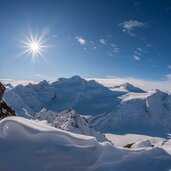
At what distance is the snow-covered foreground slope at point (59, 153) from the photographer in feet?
16.7

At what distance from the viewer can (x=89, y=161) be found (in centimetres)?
525

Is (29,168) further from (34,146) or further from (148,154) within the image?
(148,154)

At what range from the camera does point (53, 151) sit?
206 inches

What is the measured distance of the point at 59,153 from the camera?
522 cm

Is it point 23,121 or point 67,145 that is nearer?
point 67,145

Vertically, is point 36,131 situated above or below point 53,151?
above

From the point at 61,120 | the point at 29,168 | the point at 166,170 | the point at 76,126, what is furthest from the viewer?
the point at 61,120

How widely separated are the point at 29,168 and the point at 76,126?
128m

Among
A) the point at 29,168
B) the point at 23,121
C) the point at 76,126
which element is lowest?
the point at 29,168

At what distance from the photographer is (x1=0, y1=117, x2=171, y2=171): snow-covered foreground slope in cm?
508

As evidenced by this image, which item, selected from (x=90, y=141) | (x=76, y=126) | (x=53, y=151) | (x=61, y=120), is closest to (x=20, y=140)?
(x=53, y=151)

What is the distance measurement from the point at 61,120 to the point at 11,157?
146919 mm

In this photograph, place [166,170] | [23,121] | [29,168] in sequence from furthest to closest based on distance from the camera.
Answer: [23,121], [166,170], [29,168]

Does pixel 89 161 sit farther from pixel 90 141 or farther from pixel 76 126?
pixel 76 126
